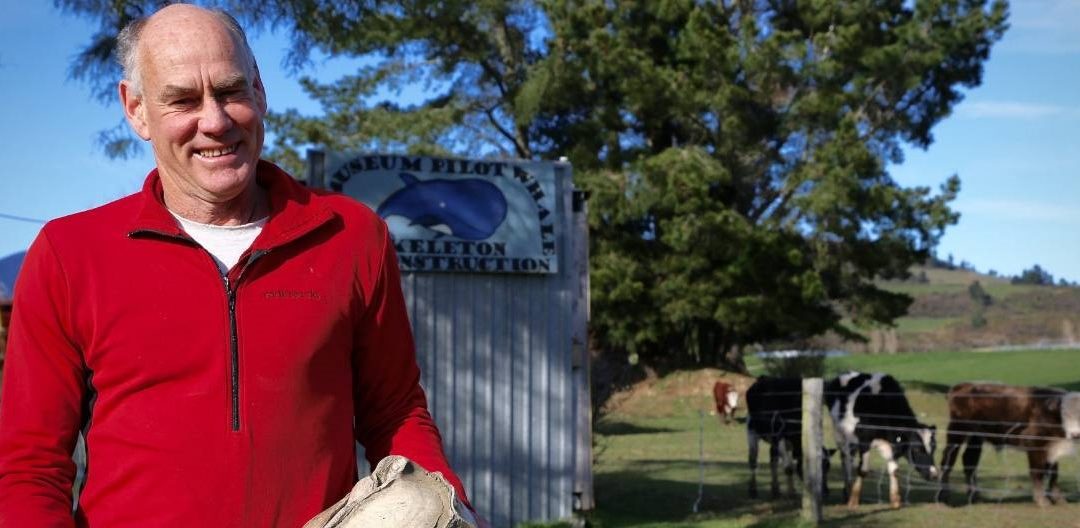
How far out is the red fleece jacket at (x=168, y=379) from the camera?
1.97m

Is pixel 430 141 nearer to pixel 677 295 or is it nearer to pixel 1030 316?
pixel 677 295

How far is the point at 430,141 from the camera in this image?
26234 millimetres

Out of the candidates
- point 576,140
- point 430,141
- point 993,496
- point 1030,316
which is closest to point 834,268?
point 576,140

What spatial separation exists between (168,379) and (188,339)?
0.07m

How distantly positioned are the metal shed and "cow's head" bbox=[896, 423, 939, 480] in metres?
5.28

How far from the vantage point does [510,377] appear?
914cm

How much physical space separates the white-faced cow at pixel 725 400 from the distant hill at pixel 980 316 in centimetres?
3127

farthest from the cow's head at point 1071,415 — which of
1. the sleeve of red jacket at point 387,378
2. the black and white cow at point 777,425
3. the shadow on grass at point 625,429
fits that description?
the sleeve of red jacket at point 387,378

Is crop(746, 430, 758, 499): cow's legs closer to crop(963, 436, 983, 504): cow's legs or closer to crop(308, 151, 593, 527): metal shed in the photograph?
crop(963, 436, 983, 504): cow's legs

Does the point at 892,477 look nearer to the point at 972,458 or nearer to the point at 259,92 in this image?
the point at 972,458

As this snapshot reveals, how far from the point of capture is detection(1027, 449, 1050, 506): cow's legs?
12.4m

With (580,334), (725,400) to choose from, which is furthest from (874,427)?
(725,400)

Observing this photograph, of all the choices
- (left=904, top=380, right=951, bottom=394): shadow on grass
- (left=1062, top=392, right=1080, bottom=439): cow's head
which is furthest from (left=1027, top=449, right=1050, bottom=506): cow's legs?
(left=904, top=380, right=951, bottom=394): shadow on grass

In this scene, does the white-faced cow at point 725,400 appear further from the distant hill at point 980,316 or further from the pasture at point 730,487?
the distant hill at point 980,316
